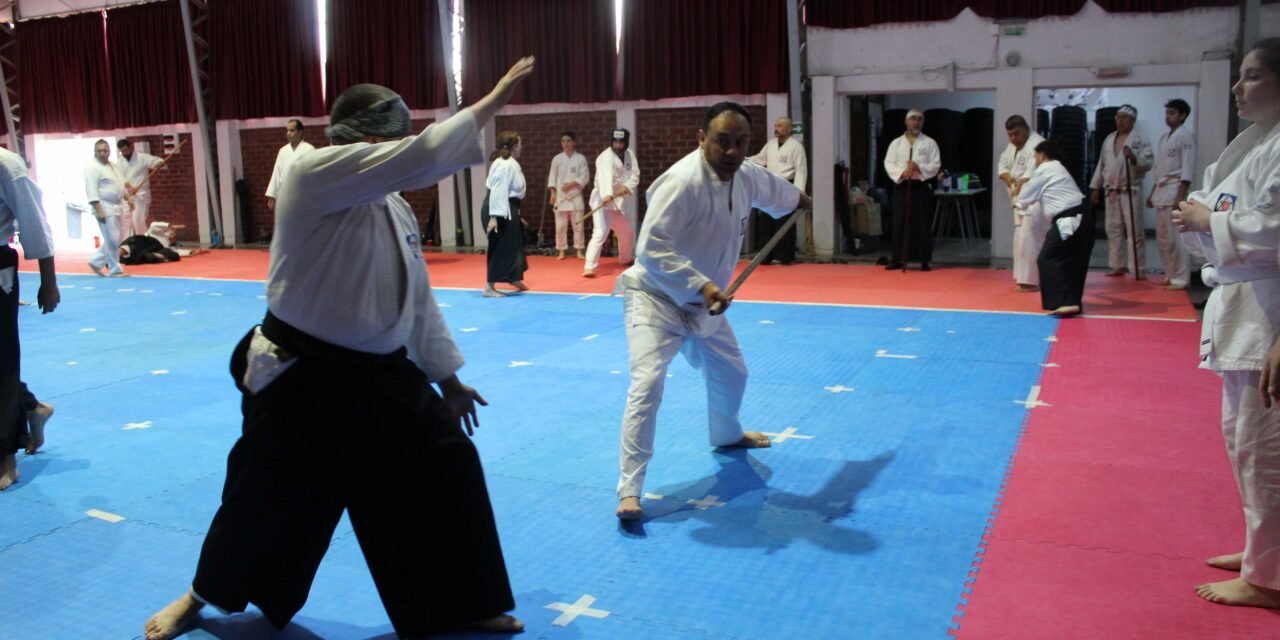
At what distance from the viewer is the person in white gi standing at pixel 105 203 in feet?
43.1

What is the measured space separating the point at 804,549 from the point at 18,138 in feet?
68.2

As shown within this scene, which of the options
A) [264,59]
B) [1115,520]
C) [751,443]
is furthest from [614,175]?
[1115,520]

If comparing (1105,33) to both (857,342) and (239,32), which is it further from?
(239,32)

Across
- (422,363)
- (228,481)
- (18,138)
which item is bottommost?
(228,481)

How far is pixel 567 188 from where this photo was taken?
13586 mm

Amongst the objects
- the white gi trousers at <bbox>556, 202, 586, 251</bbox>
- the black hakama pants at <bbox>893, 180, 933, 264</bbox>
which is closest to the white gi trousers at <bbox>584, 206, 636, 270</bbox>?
the white gi trousers at <bbox>556, 202, 586, 251</bbox>

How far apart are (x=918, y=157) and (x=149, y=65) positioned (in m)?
13.4

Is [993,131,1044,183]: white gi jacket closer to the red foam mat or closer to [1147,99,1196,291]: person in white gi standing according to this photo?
[1147,99,1196,291]: person in white gi standing

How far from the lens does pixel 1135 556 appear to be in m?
3.54

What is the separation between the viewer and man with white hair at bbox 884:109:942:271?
11.7 metres

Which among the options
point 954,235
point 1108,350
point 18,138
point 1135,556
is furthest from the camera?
point 18,138

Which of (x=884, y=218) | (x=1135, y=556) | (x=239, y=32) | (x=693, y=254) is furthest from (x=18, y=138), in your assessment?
(x=1135, y=556)

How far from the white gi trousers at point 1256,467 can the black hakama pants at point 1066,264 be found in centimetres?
566

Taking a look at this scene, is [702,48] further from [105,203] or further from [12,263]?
[12,263]
